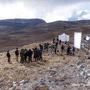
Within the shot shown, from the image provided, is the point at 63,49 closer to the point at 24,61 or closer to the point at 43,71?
the point at 24,61

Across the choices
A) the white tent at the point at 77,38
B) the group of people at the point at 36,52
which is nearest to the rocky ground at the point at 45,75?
the group of people at the point at 36,52

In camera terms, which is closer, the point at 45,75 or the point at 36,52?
the point at 45,75

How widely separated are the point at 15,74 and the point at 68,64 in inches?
280

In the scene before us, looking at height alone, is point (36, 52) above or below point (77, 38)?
below

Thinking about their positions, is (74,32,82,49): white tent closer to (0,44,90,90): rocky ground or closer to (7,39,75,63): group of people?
(7,39,75,63): group of people

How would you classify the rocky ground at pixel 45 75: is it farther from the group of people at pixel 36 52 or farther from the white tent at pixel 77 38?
the white tent at pixel 77 38

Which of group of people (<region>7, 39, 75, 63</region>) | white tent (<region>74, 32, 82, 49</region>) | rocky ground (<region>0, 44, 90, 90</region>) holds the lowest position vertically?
rocky ground (<region>0, 44, 90, 90</region>)

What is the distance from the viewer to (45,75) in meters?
37.1

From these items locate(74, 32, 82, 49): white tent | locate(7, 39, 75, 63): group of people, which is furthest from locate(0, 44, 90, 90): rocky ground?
locate(74, 32, 82, 49): white tent

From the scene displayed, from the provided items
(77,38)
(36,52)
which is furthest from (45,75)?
(77,38)

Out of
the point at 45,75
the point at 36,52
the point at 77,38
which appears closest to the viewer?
the point at 45,75

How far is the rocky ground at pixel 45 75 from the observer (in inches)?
1330

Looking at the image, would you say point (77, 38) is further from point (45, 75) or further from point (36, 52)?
point (45, 75)

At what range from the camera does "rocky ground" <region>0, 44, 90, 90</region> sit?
111ft
